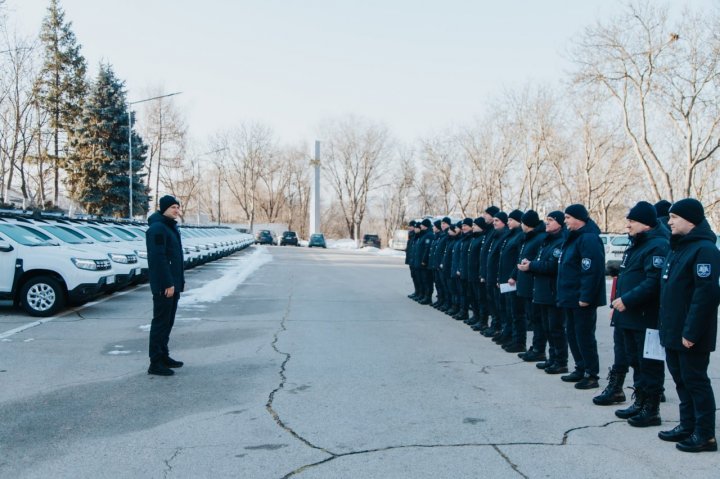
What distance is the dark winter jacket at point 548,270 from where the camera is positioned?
23.6ft

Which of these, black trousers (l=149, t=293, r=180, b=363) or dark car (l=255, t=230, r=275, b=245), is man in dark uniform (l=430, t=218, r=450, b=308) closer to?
black trousers (l=149, t=293, r=180, b=363)

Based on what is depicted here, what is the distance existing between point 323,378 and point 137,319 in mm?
5536

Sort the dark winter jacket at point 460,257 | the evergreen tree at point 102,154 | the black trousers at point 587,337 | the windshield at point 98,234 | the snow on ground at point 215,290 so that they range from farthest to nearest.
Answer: the evergreen tree at point 102,154 < the windshield at point 98,234 < the snow on ground at point 215,290 < the dark winter jacket at point 460,257 < the black trousers at point 587,337

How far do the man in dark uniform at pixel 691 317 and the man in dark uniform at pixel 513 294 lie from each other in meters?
3.65

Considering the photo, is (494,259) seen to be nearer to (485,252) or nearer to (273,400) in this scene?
(485,252)

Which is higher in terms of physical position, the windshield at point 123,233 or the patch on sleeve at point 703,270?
the windshield at point 123,233

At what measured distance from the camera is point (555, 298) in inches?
282

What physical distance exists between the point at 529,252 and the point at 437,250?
5087 millimetres

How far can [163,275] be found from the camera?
684 cm

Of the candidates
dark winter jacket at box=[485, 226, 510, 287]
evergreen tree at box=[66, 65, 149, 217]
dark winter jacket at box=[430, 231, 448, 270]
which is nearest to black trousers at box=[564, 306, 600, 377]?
dark winter jacket at box=[485, 226, 510, 287]

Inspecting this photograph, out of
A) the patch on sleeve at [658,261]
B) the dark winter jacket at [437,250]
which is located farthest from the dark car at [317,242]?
the patch on sleeve at [658,261]

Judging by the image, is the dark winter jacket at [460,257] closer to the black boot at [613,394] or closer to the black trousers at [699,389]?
the black boot at [613,394]

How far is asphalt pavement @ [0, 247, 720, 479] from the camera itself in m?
4.33

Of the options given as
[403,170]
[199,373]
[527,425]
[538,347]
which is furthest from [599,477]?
[403,170]
